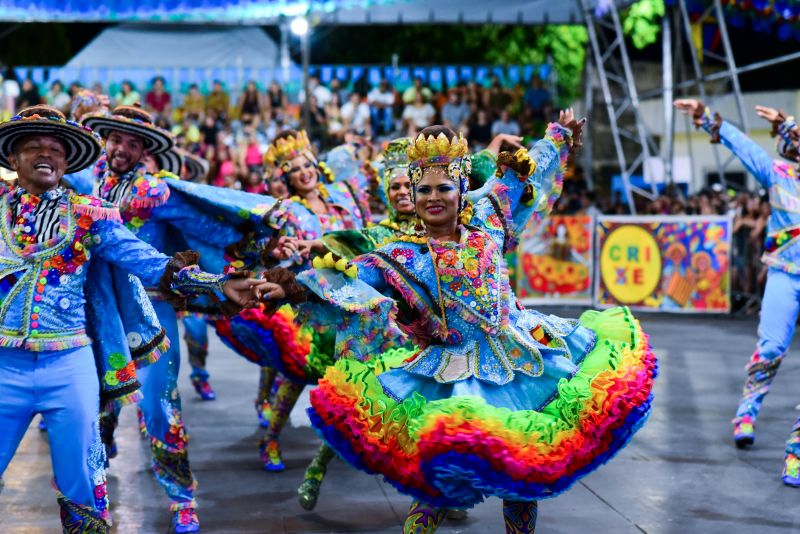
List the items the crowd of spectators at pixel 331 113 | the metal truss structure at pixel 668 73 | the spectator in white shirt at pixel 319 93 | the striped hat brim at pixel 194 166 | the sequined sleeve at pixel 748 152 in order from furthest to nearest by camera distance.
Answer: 1. the spectator in white shirt at pixel 319 93
2. the crowd of spectators at pixel 331 113
3. the metal truss structure at pixel 668 73
4. the striped hat brim at pixel 194 166
5. the sequined sleeve at pixel 748 152

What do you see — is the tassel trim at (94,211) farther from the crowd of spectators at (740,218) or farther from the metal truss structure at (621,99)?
the metal truss structure at (621,99)

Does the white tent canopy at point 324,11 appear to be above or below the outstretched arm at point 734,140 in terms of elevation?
above

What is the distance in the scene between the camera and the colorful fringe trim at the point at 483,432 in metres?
3.65

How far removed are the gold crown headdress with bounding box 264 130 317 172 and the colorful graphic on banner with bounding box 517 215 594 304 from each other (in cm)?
893

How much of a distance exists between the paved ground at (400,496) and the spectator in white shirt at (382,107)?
11.3 metres

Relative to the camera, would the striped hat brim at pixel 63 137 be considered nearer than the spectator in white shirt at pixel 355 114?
Yes

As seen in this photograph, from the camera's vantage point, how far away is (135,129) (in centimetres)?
550

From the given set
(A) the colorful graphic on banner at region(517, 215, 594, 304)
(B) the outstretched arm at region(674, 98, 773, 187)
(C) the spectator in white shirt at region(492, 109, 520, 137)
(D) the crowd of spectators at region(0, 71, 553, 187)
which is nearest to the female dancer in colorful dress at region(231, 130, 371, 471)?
(B) the outstretched arm at region(674, 98, 773, 187)

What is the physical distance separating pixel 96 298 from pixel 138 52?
19.0 meters

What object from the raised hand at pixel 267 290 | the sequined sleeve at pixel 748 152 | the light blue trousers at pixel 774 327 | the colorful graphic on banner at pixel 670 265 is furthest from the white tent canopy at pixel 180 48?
the raised hand at pixel 267 290

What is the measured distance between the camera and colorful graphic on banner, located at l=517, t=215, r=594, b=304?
1547 centimetres

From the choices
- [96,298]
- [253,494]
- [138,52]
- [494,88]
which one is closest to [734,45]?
[494,88]

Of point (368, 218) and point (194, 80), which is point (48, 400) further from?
point (194, 80)

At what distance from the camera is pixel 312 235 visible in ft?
21.7
